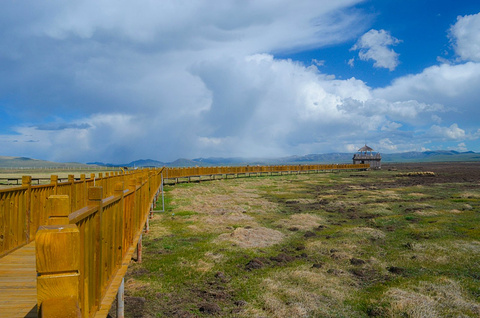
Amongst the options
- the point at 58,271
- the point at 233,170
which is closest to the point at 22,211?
the point at 58,271

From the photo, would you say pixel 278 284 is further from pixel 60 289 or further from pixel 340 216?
pixel 340 216

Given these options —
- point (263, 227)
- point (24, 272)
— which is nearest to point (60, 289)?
point (24, 272)

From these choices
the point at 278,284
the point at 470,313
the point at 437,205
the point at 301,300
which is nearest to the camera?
the point at 470,313

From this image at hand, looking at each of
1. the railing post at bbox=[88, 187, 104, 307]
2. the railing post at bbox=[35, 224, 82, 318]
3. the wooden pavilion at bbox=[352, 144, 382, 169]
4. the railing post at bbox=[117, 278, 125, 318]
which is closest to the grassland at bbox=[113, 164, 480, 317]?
the railing post at bbox=[117, 278, 125, 318]

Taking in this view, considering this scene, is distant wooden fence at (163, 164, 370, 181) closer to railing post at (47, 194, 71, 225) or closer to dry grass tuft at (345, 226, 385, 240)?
dry grass tuft at (345, 226, 385, 240)

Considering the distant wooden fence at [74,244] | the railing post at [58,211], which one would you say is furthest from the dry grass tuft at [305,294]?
the railing post at [58,211]

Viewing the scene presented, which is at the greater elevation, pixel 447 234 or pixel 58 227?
pixel 58 227

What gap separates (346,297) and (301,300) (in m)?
1.04

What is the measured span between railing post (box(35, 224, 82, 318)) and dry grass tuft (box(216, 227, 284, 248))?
8564 mm

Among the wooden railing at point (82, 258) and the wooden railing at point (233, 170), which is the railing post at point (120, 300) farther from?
the wooden railing at point (233, 170)

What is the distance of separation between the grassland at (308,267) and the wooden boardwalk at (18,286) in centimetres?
204

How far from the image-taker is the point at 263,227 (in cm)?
1312

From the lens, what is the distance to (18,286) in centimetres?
439

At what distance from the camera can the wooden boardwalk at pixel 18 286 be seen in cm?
367
